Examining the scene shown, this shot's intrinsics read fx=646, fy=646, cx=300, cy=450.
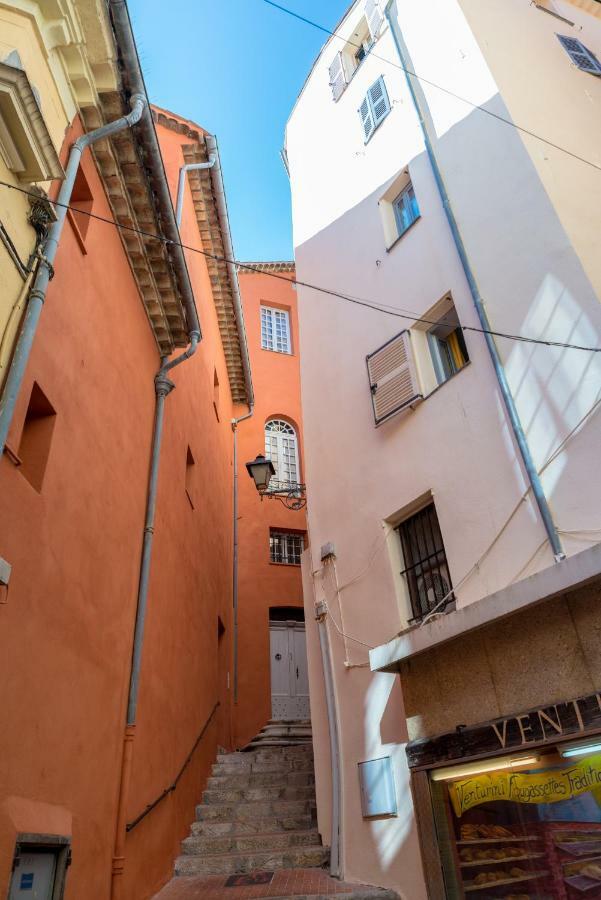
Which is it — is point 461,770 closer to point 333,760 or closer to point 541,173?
point 333,760

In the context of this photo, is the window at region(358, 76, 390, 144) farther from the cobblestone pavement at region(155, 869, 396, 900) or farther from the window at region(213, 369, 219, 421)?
the cobblestone pavement at region(155, 869, 396, 900)

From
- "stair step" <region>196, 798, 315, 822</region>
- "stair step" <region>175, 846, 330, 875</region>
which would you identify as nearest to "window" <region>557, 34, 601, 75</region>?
"stair step" <region>196, 798, 315, 822</region>

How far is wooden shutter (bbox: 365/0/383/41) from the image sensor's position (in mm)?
12184

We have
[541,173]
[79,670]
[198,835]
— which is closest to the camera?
[79,670]

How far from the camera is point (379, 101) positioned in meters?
11.4

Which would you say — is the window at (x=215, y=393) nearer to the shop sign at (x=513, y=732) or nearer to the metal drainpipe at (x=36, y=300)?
the metal drainpipe at (x=36, y=300)

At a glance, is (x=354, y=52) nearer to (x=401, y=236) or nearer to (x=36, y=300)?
(x=401, y=236)

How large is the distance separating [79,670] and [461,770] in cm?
355

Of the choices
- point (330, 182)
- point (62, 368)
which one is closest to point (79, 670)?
point (62, 368)

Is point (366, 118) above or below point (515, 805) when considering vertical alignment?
above

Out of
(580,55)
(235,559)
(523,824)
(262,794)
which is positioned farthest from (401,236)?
(235,559)

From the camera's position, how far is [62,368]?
18.5 feet

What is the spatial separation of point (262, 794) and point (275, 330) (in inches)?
585

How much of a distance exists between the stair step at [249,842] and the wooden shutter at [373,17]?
13.3m
